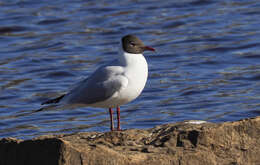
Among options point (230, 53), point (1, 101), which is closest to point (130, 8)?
Result: point (230, 53)

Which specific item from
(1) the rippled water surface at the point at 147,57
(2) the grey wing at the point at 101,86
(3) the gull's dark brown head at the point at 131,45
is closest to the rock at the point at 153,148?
(2) the grey wing at the point at 101,86

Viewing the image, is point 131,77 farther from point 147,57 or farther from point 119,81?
point 147,57

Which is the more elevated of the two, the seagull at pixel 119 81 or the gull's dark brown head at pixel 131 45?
the gull's dark brown head at pixel 131 45

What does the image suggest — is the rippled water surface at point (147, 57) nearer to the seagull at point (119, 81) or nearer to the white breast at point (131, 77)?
the seagull at point (119, 81)

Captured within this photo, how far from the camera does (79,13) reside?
57.1 ft

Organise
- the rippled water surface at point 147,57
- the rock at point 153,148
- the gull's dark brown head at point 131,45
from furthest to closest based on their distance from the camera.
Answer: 1. the rippled water surface at point 147,57
2. the gull's dark brown head at point 131,45
3. the rock at point 153,148

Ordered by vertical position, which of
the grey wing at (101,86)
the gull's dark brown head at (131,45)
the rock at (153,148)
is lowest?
the rock at (153,148)

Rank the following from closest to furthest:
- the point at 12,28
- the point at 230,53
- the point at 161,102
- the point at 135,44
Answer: the point at 135,44, the point at 161,102, the point at 230,53, the point at 12,28

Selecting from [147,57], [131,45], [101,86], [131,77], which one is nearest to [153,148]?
[131,77]

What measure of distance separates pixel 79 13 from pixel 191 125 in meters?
11.8

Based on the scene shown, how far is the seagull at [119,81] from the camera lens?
6492 millimetres

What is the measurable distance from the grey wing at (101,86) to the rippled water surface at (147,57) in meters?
2.46

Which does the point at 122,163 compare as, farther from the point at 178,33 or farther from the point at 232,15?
the point at 232,15

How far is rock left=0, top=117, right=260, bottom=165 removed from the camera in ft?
16.9
